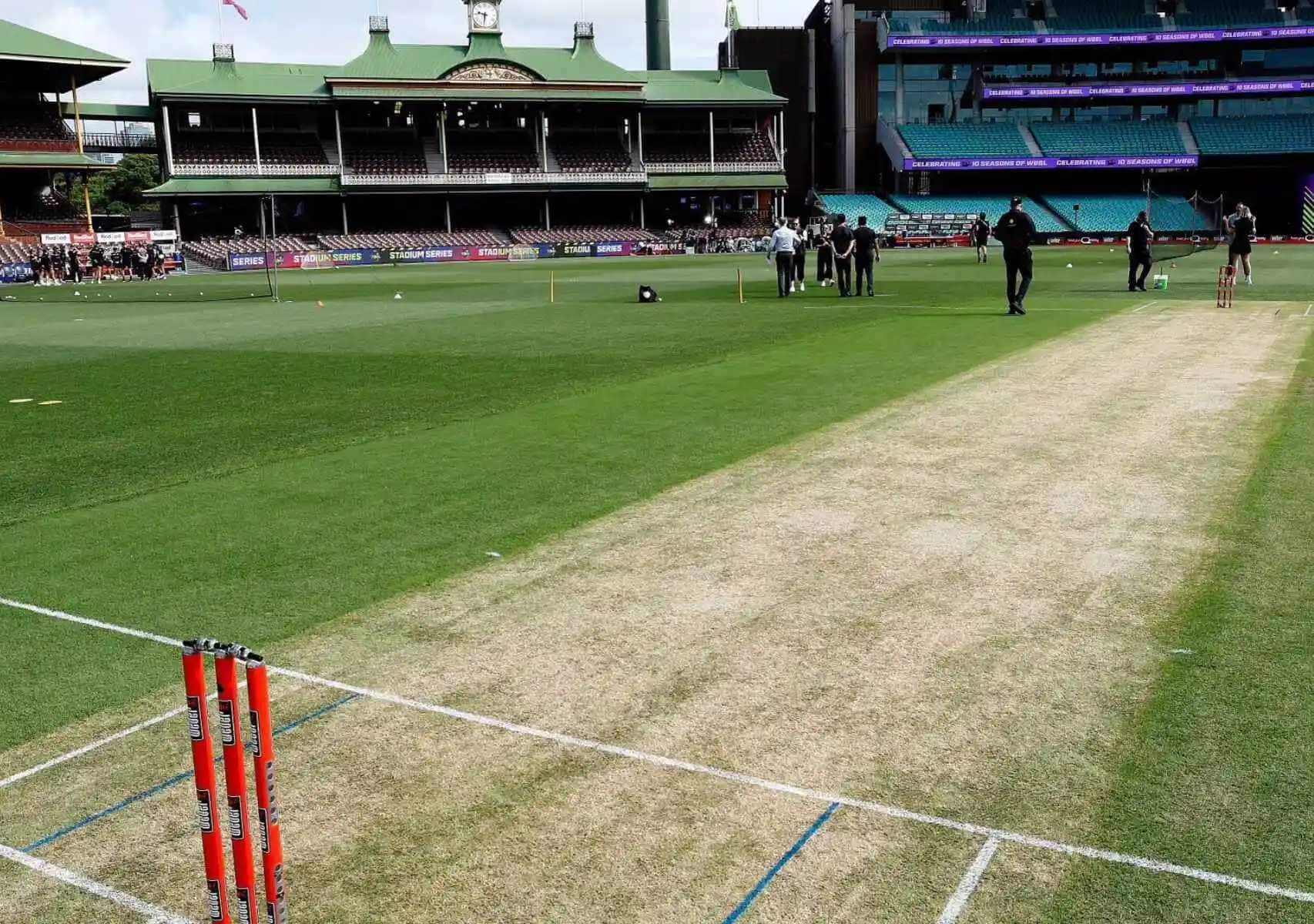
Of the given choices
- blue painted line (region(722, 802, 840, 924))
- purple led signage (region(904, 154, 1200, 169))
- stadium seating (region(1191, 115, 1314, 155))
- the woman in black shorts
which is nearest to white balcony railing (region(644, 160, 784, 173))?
purple led signage (region(904, 154, 1200, 169))

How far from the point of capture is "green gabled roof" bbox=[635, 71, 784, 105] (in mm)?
81375

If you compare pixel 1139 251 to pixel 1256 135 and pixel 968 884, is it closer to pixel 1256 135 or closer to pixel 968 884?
pixel 968 884

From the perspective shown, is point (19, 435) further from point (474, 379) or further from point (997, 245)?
point (997, 245)

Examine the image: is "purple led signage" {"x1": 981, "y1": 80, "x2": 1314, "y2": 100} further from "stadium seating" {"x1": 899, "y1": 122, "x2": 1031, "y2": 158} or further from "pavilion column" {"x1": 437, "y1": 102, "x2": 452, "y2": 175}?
"pavilion column" {"x1": 437, "y1": 102, "x2": 452, "y2": 175}

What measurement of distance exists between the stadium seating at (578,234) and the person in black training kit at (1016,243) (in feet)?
174

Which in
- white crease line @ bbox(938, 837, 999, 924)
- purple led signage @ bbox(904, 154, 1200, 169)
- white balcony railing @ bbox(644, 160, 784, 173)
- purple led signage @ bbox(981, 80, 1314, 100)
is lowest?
white crease line @ bbox(938, 837, 999, 924)

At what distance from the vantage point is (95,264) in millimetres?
56844

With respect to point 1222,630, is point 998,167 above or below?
above

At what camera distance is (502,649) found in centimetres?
619

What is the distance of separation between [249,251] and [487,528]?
62792 millimetres

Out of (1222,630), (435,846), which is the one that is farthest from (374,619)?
(1222,630)

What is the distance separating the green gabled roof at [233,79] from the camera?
72.1 metres

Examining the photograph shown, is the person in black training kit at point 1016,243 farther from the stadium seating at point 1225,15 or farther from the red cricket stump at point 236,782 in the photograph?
the stadium seating at point 1225,15

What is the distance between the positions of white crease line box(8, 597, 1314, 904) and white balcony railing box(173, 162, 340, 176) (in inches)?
2832
